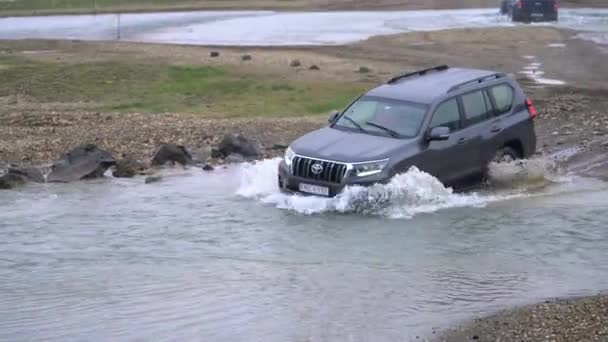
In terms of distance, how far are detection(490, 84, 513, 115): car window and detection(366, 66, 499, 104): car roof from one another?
0.92 feet

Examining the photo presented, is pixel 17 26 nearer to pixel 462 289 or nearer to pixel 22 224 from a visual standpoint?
pixel 22 224

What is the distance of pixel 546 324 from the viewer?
998cm

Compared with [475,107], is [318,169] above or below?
below

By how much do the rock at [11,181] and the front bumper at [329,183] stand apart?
15.1ft

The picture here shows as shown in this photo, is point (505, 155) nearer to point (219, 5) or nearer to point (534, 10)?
point (534, 10)

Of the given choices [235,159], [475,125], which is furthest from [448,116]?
[235,159]

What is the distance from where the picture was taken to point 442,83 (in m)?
16.5

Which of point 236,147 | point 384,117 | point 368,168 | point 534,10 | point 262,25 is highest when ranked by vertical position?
point 384,117

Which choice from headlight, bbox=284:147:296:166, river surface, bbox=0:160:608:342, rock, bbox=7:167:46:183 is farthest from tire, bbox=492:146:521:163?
rock, bbox=7:167:46:183

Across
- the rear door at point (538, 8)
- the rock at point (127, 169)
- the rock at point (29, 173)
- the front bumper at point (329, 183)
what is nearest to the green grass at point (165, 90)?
the rock at point (127, 169)

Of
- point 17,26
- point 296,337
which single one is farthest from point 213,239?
point 17,26

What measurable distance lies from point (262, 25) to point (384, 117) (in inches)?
1215

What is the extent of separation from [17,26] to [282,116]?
26.1 metres

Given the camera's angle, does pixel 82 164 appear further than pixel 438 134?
Yes
